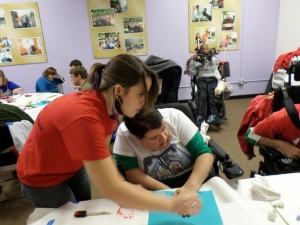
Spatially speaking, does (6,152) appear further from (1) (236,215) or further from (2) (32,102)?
(1) (236,215)

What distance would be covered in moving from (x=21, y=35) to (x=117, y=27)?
65.3 inches

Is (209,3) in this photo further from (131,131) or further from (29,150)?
(29,150)

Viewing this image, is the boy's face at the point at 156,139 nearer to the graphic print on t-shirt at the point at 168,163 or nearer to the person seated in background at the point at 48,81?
the graphic print on t-shirt at the point at 168,163

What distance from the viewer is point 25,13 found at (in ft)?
13.7

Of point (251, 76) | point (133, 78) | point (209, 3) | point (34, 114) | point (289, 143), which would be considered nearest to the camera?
point (133, 78)

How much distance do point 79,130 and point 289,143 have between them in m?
1.18

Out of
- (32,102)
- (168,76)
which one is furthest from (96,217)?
(32,102)

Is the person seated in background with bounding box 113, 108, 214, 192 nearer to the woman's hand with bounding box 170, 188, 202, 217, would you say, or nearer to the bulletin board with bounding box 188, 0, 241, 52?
the woman's hand with bounding box 170, 188, 202, 217

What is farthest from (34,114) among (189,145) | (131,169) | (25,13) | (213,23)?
(213,23)

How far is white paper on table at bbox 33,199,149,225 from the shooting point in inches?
34.4

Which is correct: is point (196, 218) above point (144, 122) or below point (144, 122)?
below

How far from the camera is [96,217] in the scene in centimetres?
90

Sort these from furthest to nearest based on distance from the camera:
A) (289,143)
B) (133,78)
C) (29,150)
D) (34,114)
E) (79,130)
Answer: (34,114) → (289,143) → (29,150) → (133,78) → (79,130)

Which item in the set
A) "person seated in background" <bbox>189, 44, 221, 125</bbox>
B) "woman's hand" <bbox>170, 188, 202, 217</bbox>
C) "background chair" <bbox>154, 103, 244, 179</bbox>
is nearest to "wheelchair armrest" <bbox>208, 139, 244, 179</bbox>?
"background chair" <bbox>154, 103, 244, 179</bbox>
